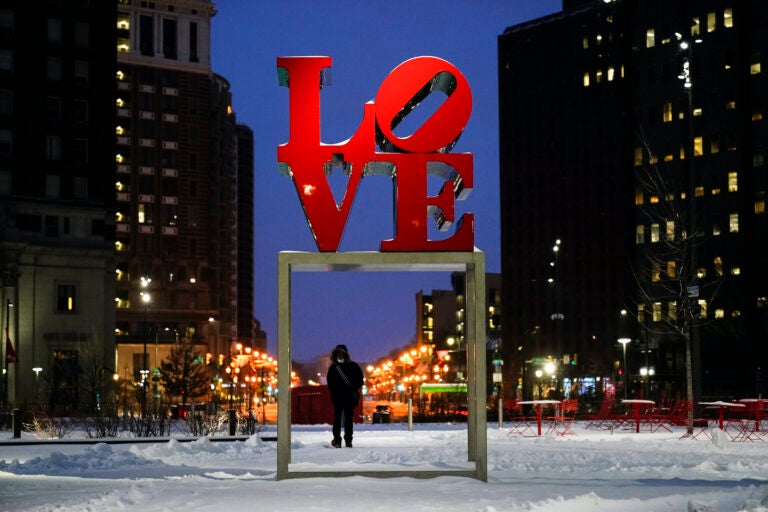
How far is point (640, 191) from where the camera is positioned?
11669 cm

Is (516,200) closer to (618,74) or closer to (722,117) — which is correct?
(618,74)

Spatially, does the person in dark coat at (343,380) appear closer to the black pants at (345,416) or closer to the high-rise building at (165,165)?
the black pants at (345,416)

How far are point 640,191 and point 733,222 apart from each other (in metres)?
11.1

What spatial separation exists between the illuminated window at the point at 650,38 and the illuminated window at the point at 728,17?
728cm

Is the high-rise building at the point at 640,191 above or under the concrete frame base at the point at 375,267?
above

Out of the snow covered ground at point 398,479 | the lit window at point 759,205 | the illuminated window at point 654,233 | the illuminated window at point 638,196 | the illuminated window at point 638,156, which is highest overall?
the illuminated window at point 638,156

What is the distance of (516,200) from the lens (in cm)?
16775

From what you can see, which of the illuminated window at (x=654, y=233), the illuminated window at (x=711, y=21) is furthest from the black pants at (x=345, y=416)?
the illuminated window at (x=711, y=21)

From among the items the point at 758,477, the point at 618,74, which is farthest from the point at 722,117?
the point at 758,477

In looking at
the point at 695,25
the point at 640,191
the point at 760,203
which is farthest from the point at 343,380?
the point at 640,191

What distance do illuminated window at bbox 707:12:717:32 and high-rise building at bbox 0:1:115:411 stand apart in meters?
58.0

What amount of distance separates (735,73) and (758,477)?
3906 inches

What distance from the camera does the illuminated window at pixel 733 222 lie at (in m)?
Answer: 108

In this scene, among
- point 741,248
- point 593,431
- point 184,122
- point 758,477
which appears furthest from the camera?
point 184,122
